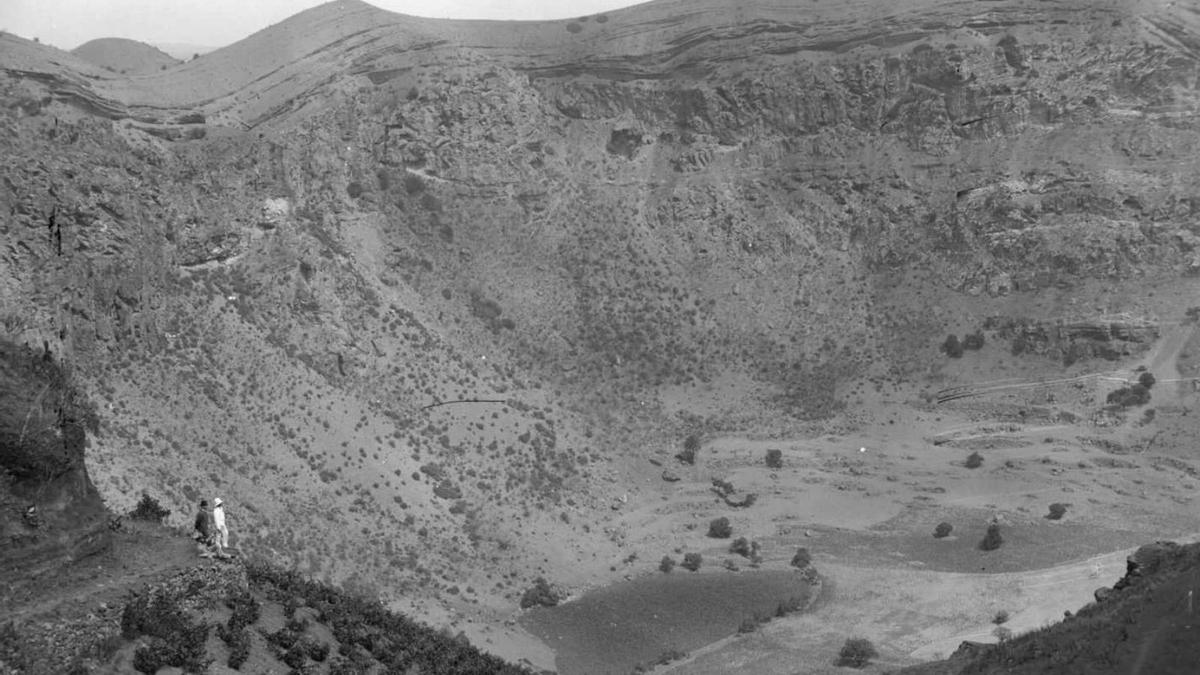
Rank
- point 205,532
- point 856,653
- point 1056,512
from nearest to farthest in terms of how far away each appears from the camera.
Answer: point 205,532 < point 856,653 < point 1056,512

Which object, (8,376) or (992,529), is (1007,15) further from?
(8,376)

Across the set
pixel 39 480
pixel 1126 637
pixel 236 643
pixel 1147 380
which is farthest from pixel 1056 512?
pixel 39 480

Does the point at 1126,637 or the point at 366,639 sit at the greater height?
the point at 1126,637

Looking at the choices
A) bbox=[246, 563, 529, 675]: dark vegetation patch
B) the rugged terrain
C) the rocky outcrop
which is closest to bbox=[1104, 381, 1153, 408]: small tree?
the rugged terrain

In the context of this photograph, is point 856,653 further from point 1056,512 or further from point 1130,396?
point 1130,396

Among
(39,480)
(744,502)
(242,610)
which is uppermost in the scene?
A: (39,480)

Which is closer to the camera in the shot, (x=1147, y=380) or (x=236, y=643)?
(x=236, y=643)

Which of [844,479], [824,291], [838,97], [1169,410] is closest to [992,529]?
[844,479]
